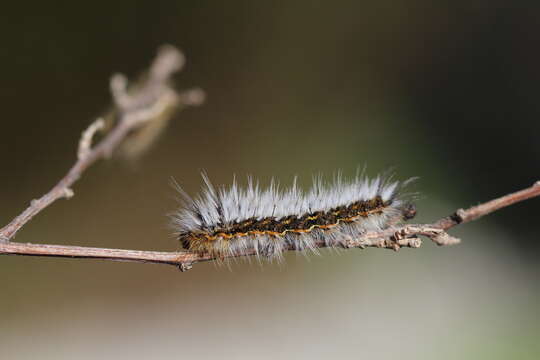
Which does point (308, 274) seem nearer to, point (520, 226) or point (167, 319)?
point (167, 319)

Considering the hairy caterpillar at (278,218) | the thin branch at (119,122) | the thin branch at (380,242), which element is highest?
the thin branch at (119,122)

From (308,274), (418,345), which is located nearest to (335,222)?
(418,345)

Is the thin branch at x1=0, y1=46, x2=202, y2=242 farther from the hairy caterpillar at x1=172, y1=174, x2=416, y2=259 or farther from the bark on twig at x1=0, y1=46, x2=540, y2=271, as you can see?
the hairy caterpillar at x1=172, y1=174, x2=416, y2=259

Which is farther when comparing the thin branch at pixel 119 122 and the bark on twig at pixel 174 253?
the thin branch at pixel 119 122

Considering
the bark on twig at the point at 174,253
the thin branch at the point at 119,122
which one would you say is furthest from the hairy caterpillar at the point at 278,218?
the thin branch at the point at 119,122

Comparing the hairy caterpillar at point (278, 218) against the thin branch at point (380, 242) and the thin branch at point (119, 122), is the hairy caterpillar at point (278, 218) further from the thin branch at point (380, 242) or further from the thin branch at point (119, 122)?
the thin branch at point (119, 122)

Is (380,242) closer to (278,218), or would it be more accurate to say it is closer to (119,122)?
(278,218)
